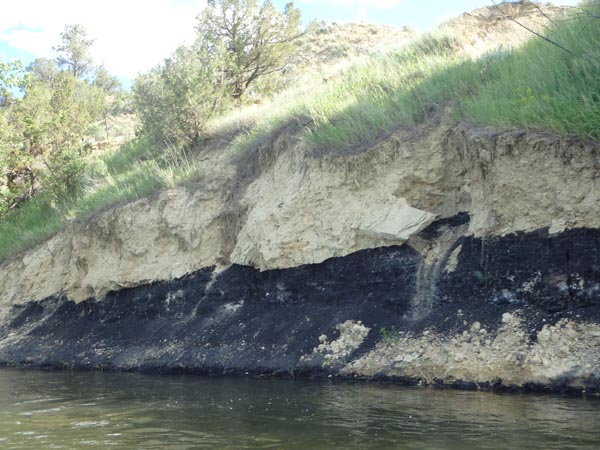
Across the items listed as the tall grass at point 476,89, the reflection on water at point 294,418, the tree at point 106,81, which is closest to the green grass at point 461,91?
the tall grass at point 476,89

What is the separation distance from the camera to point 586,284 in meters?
8.92

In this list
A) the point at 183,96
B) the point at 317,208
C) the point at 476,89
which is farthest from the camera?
the point at 183,96

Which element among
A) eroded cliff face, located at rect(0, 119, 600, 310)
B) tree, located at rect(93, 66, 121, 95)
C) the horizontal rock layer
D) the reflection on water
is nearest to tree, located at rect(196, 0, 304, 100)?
eroded cliff face, located at rect(0, 119, 600, 310)

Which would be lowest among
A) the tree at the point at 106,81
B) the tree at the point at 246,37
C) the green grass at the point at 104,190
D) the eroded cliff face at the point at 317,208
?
the eroded cliff face at the point at 317,208

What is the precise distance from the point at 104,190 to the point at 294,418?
11.8m

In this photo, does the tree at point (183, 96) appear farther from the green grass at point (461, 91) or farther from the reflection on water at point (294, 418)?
the reflection on water at point (294, 418)

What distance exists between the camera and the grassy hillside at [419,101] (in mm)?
9953

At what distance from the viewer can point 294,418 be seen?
7.71m

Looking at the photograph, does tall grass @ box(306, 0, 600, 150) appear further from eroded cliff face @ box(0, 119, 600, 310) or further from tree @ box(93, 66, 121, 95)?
tree @ box(93, 66, 121, 95)

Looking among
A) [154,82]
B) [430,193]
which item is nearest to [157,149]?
[154,82]

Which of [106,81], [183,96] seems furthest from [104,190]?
[106,81]

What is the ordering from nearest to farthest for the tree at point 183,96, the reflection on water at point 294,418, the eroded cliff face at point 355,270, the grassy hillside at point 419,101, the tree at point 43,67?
the reflection on water at point 294,418 → the eroded cliff face at point 355,270 → the grassy hillside at point 419,101 → the tree at point 183,96 → the tree at point 43,67

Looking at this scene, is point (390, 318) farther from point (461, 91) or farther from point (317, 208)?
point (461, 91)

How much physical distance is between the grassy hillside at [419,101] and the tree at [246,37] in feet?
11.0
